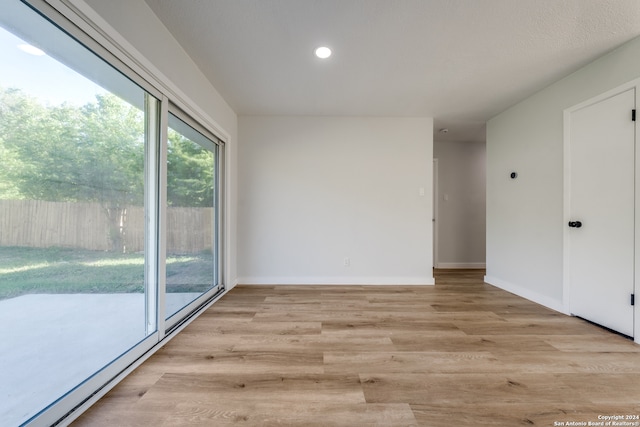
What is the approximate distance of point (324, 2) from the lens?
1590 mm

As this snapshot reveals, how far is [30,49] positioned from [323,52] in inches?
70.6

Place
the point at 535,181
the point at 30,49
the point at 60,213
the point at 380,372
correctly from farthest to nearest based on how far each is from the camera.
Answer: the point at 535,181
the point at 380,372
the point at 60,213
the point at 30,49

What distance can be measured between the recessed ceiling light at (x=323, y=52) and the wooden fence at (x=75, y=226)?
187 cm

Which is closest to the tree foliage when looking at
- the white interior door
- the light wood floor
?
the light wood floor

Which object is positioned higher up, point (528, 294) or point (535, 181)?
point (535, 181)

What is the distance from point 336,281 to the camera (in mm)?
3453

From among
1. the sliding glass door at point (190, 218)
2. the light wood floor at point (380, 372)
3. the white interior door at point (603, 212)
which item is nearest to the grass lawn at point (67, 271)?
the sliding glass door at point (190, 218)

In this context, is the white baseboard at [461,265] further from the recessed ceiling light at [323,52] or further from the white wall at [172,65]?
the recessed ceiling light at [323,52]

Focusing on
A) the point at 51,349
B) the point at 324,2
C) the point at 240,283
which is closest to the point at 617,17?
the point at 324,2

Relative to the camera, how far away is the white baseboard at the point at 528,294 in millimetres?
2533

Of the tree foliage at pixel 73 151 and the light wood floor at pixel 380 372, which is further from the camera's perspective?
the light wood floor at pixel 380 372

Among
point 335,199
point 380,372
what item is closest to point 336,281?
point 335,199

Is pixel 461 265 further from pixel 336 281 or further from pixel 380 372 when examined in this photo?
pixel 380 372

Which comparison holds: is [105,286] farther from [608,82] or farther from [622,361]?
[608,82]
